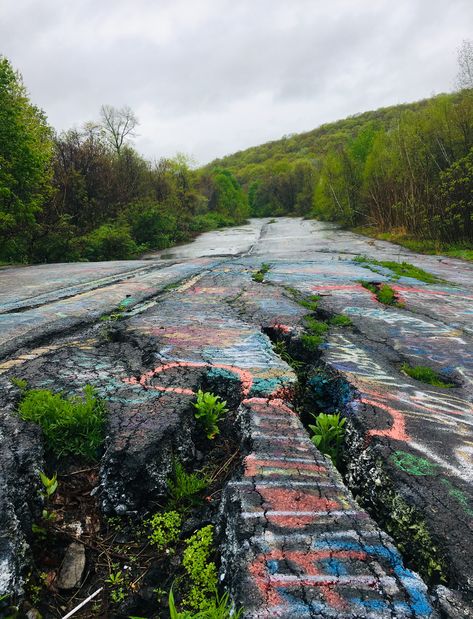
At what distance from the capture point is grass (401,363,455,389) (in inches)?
126

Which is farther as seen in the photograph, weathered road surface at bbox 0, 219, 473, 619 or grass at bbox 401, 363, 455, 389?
grass at bbox 401, 363, 455, 389

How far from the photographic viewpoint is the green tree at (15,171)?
32.7 feet

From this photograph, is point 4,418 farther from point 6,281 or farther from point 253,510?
point 6,281

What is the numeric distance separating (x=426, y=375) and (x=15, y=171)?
449 inches

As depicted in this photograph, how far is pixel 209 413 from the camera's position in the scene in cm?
255

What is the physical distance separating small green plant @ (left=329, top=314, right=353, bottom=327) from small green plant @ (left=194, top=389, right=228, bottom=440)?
2.48 meters

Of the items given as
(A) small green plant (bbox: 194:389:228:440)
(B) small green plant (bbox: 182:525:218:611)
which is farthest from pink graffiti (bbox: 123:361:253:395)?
(B) small green plant (bbox: 182:525:218:611)

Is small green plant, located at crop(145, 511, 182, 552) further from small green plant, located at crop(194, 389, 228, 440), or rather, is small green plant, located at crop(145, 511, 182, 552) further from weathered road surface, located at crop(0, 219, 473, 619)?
small green plant, located at crop(194, 389, 228, 440)

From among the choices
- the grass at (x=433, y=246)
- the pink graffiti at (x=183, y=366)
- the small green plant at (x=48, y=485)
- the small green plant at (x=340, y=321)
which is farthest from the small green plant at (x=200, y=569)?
the grass at (x=433, y=246)

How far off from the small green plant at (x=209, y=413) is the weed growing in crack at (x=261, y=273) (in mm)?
5046

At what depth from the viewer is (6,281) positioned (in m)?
8.17

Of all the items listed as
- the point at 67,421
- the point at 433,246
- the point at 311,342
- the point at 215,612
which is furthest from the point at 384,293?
the point at 433,246

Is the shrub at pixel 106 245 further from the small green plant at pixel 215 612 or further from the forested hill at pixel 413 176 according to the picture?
the small green plant at pixel 215 612

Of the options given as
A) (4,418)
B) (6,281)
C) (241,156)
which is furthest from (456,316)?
(241,156)
